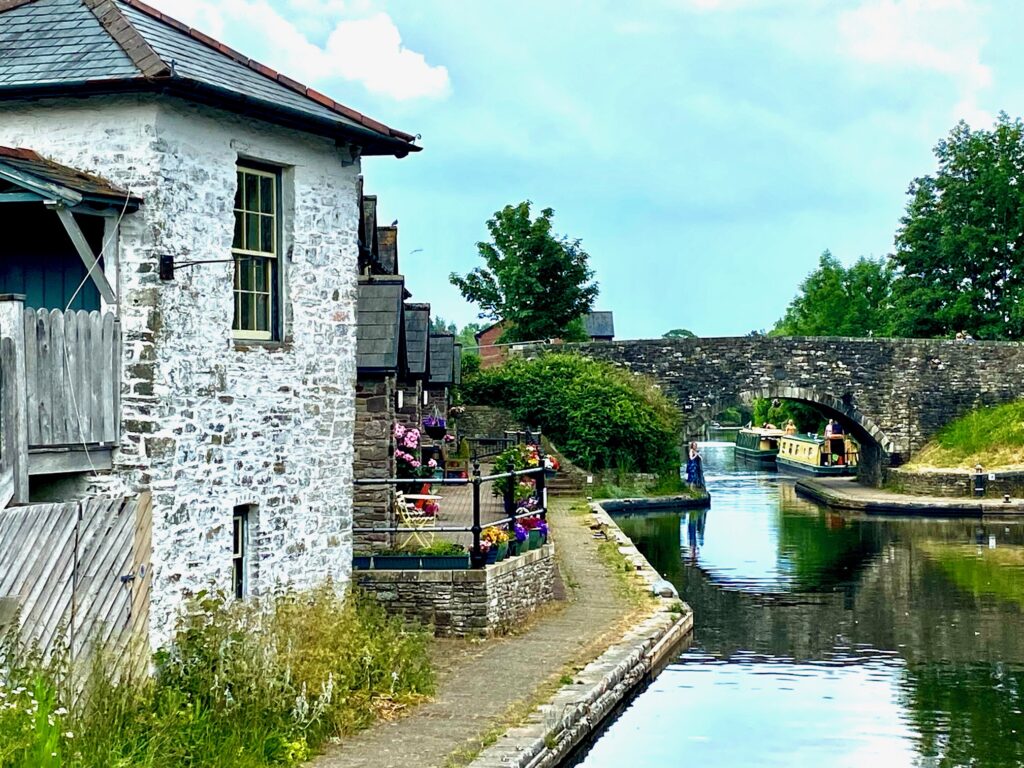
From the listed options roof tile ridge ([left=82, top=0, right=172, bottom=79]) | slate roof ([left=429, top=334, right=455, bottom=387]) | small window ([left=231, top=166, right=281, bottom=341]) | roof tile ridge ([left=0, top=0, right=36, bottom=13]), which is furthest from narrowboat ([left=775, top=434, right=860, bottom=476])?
roof tile ridge ([left=82, top=0, right=172, bottom=79])

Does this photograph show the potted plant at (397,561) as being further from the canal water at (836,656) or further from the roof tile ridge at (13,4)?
the roof tile ridge at (13,4)

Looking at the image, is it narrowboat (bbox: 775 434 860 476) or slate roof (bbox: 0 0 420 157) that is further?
narrowboat (bbox: 775 434 860 476)

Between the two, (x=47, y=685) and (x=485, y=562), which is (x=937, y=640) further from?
(x=47, y=685)

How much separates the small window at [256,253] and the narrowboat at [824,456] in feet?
122

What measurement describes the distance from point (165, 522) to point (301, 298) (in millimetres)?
2181

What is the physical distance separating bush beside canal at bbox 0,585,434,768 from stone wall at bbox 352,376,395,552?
400 cm

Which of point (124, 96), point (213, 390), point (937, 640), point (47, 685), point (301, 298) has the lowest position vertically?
point (937, 640)

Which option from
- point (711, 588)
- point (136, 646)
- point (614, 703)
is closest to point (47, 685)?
point (136, 646)

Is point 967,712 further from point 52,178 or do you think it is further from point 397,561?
point 52,178

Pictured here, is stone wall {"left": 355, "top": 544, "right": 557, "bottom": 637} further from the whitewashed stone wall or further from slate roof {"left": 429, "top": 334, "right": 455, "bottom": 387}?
slate roof {"left": 429, "top": 334, "right": 455, "bottom": 387}

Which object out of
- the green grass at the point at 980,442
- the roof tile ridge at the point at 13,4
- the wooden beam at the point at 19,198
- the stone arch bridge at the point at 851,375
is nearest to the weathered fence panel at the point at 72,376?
the wooden beam at the point at 19,198

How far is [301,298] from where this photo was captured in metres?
10.4

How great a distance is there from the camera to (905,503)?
33.2 meters

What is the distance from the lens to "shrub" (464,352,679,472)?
3462 cm
